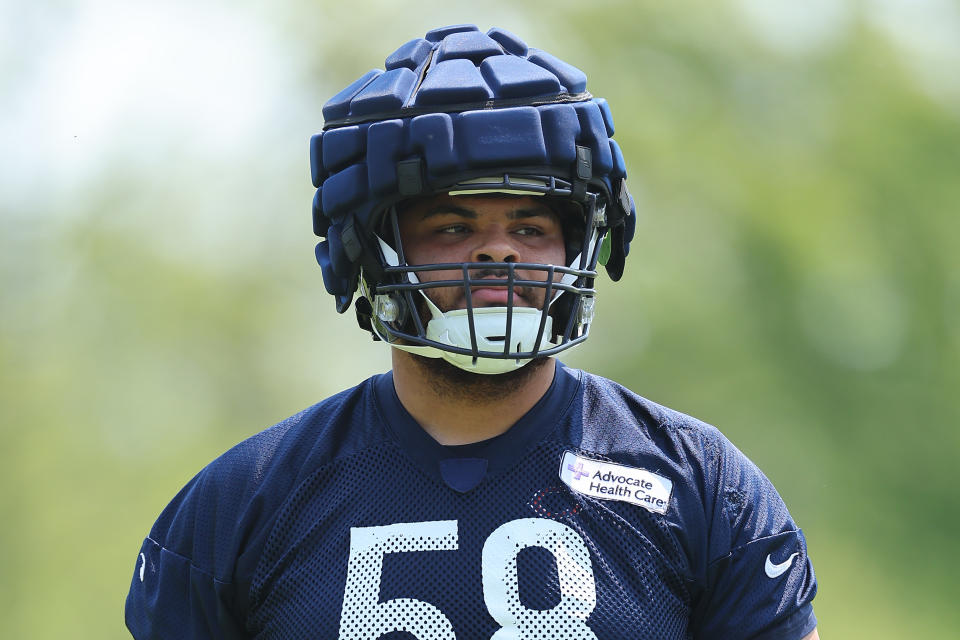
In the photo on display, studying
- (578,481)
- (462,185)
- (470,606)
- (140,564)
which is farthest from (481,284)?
(140,564)

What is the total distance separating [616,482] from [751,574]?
0.26 metres

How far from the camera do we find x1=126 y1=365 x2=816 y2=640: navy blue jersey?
1697 millimetres

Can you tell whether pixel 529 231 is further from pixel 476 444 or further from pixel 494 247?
pixel 476 444

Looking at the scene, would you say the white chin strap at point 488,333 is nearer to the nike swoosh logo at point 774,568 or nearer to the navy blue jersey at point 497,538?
the navy blue jersey at point 497,538

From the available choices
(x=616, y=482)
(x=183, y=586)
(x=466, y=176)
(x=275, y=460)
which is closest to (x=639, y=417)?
(x=616, y=482)

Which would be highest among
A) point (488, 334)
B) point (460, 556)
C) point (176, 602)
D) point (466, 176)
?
point (466, 176)

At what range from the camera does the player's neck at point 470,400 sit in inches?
73.2

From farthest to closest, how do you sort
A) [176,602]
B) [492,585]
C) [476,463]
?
[176,602] < [476,463] < [492,585]

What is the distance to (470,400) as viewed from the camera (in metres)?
1.87

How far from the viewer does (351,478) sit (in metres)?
1.83

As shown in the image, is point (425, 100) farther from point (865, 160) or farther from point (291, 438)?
point (865, 160)

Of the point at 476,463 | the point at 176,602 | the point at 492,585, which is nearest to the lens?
the point at 492,585

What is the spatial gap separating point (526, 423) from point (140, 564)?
0.76 m

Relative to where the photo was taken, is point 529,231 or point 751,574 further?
point 529,231
